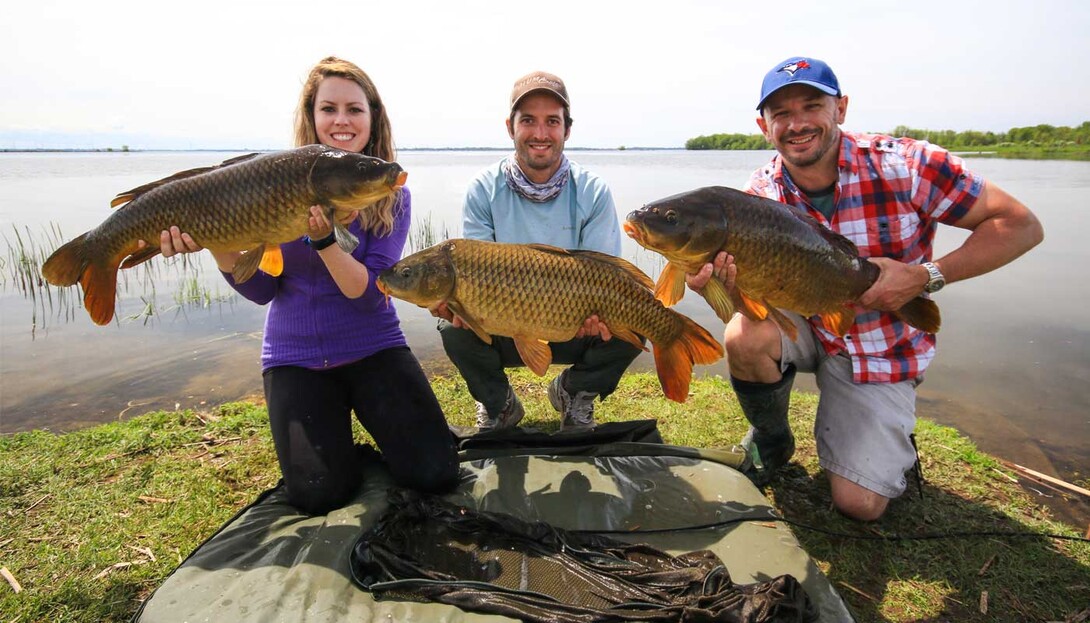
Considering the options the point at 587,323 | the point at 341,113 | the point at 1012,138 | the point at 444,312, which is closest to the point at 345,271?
the point at 444,312

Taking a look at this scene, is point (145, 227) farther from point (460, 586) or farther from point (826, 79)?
point (826, 79)

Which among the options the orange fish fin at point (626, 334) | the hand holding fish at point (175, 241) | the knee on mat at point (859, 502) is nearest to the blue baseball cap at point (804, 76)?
the orange fish fin at point (626, 334)

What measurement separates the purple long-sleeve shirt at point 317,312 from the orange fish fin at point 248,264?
28 cm

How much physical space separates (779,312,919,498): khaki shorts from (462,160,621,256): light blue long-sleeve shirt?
87 centimetres

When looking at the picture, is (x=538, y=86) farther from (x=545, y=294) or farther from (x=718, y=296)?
(x=718, y=296)

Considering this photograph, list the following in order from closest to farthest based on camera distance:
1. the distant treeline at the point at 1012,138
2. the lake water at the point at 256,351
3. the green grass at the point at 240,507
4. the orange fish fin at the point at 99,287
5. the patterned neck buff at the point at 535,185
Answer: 1. the green grass at the point at 240,507
2. the orange fish fin at the point at 99,287
3. the patterned neck buff at the point at 535,185
4. the lake water at the point at 256,351
5. the distant treeline at the point at 1012,138

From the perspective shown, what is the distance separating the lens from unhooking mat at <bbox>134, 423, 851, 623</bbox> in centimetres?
147

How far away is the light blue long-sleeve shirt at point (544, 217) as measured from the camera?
2.65 meters

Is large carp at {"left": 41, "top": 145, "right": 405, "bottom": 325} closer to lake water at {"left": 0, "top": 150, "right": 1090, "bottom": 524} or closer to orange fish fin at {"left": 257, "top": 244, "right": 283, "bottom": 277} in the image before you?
orange fish fin at {"left": 257, "top": 244, "right": 283, "bottom": 277}

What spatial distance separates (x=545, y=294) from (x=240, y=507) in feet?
4.31

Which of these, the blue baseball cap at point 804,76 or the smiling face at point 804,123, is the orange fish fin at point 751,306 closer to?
the smiling face at point 804,123

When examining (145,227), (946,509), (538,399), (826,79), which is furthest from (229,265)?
(946,509)

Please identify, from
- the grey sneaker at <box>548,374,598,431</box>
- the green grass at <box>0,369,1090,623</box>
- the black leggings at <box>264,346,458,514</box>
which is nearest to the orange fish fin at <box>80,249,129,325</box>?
the black leggings at <box>264,346,458,514</box>

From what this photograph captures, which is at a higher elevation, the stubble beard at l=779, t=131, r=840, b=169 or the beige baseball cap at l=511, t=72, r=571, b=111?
the beige baseball cap at l=511, t=72, r=571, b=111
